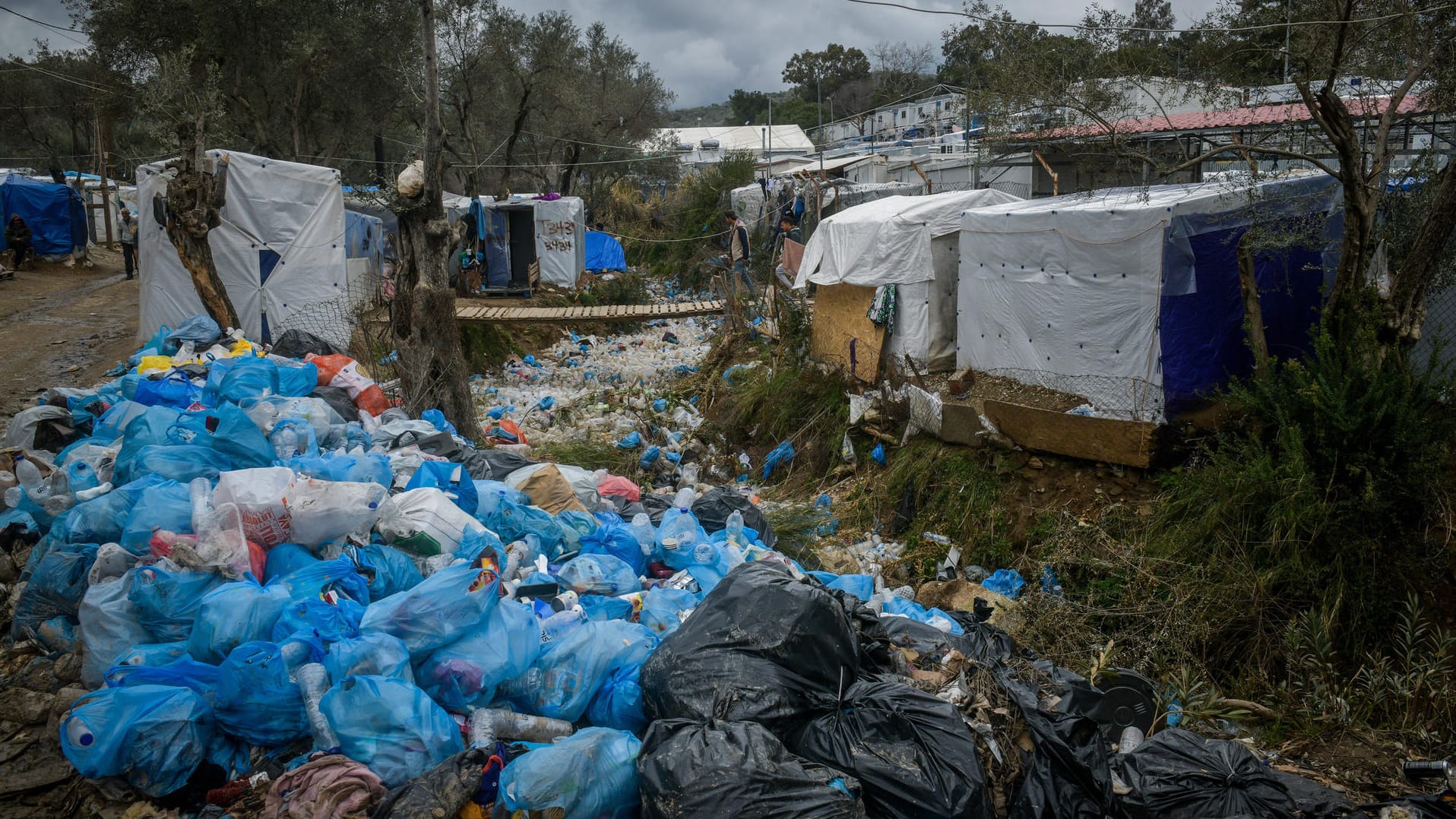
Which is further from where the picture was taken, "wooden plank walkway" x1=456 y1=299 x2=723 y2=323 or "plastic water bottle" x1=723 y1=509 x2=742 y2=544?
"wooden plank walkway" x1=456 y1=299 x2=723 y2=323

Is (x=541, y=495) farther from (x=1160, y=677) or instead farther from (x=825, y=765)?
(x=1160, y=677)

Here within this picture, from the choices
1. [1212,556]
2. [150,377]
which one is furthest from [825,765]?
[150,377]

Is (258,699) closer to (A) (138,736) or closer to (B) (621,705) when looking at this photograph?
(A) (138,736)

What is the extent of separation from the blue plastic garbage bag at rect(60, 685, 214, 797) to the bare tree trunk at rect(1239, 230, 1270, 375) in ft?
18.1

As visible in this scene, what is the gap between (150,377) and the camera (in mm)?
5414

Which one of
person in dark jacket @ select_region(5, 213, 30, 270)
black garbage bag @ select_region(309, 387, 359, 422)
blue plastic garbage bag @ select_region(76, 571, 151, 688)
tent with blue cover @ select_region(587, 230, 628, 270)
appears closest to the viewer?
blue plastic garbage bag @ select_region(76, 571, 151, 688)

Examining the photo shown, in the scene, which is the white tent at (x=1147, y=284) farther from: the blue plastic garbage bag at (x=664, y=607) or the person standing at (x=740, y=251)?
the person standing at (x=740, y=251)

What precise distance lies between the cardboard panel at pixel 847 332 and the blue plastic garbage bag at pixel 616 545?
13.6 feet

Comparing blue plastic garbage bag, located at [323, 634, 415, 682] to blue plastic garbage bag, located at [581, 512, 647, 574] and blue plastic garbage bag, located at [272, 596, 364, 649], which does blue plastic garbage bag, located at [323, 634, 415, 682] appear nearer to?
blue plastic garbage bag, located at [272, 596, 364, 649]

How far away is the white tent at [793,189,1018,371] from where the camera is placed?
752 cm

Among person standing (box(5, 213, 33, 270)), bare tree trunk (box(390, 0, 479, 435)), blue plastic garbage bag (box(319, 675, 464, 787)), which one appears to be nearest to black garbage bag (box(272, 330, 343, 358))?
bare tree trunk (box(390, 0, 479, 435))

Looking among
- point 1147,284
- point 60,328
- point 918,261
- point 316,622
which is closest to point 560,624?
point 316,622

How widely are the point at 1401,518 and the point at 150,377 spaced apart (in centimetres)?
700

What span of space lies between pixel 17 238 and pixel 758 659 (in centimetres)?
1581
